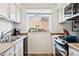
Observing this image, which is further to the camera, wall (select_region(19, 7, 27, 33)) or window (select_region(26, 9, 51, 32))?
window (select_region(26, 9, 51, 32))

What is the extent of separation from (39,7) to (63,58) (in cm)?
434

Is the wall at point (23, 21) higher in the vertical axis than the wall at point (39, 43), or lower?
higher

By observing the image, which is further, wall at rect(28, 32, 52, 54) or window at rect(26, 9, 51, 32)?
window at rect(26, 9, 51, 32)

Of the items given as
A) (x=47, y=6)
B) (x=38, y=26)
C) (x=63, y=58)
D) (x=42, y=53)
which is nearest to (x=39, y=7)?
(x=47, y=6)

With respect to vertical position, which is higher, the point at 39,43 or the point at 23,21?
the point at 23,21

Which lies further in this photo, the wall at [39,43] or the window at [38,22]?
the window at [38,22]

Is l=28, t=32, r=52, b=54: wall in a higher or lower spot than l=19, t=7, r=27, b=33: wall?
lower

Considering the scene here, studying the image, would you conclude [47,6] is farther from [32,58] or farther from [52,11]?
[32,58]

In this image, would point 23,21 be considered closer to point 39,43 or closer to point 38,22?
point 38,22

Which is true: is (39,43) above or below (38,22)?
below

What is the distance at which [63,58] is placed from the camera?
2.99 ft

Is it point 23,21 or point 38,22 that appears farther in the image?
point 38,22

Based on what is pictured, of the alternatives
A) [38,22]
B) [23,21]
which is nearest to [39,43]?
[38,22]

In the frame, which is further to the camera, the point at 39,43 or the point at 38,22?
the point at 38,22
